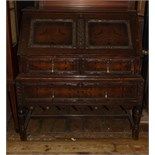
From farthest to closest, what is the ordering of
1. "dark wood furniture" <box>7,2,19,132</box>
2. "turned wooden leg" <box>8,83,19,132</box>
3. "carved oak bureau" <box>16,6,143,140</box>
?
"turned wooden leg" <box>8,83,19,132</box> < "dark wood furniture" <box>7,2,19,132</box> < "carved oak bureau" <box>16,6,143,140</box>

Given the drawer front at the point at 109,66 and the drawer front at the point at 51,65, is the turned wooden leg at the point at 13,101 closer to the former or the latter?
the drawer front at the point at 51,65

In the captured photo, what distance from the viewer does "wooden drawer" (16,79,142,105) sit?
362 cm

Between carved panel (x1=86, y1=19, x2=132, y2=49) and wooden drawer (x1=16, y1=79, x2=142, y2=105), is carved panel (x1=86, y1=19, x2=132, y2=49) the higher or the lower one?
the higher one

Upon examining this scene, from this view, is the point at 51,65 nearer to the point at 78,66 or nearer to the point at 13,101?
the point at 78,66

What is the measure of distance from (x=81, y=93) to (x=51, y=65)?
51 cm

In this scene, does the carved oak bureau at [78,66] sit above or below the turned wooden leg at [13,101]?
above

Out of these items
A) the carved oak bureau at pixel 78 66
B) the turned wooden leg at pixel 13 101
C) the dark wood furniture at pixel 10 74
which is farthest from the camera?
the turned wooden leg at pixel 13 101

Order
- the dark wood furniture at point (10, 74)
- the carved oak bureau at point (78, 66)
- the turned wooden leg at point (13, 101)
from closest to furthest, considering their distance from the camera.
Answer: the carved oak bureau at point (78, 66) → the dark wood furniture at point (10, 74) → the turned wooden leg at point (13, 101)

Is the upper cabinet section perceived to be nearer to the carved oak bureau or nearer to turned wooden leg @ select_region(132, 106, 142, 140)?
the carved oak bureau

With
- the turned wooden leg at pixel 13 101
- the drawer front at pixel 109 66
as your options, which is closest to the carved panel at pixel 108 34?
the drawer front at pixel 109 66

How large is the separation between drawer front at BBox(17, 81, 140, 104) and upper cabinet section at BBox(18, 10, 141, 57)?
1.30 ft

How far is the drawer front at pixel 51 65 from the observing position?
11.8 ft

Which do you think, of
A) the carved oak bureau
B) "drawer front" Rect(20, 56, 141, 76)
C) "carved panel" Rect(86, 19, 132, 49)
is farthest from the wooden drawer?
"carved panel" Rect(86, 19, 132, 49)

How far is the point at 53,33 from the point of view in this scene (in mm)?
3746
